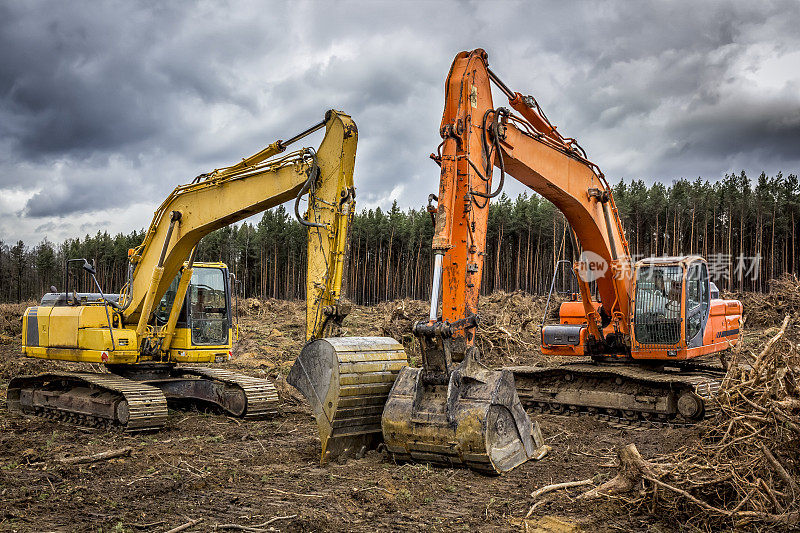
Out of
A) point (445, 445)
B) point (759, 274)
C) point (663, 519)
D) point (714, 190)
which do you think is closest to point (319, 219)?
point (445, 445)

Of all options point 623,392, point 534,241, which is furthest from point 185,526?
point 534,241

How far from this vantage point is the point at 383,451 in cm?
697

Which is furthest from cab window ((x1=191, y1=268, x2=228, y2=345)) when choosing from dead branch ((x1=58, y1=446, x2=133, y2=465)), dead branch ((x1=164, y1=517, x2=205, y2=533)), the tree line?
the tree line

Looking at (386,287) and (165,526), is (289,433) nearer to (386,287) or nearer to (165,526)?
(165,526)

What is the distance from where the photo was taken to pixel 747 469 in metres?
5.25

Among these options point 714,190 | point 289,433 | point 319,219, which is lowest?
point 289,433

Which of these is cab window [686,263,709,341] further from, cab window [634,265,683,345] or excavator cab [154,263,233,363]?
excavator cab [154,263,233,363]

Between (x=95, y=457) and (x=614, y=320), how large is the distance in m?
7.75

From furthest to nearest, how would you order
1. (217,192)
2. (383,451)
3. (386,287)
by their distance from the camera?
(386,287) < (217,192) < (383,451)

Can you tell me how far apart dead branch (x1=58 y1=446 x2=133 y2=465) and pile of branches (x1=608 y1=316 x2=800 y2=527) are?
5.40m

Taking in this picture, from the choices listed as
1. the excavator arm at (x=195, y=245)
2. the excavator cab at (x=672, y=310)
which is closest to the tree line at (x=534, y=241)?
the excavator cab at (x=672, y=310)

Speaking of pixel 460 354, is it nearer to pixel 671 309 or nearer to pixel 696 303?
pixel 671 309

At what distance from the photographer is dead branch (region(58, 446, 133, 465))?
737 centimetres

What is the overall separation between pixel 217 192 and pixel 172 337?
8.80 ft
